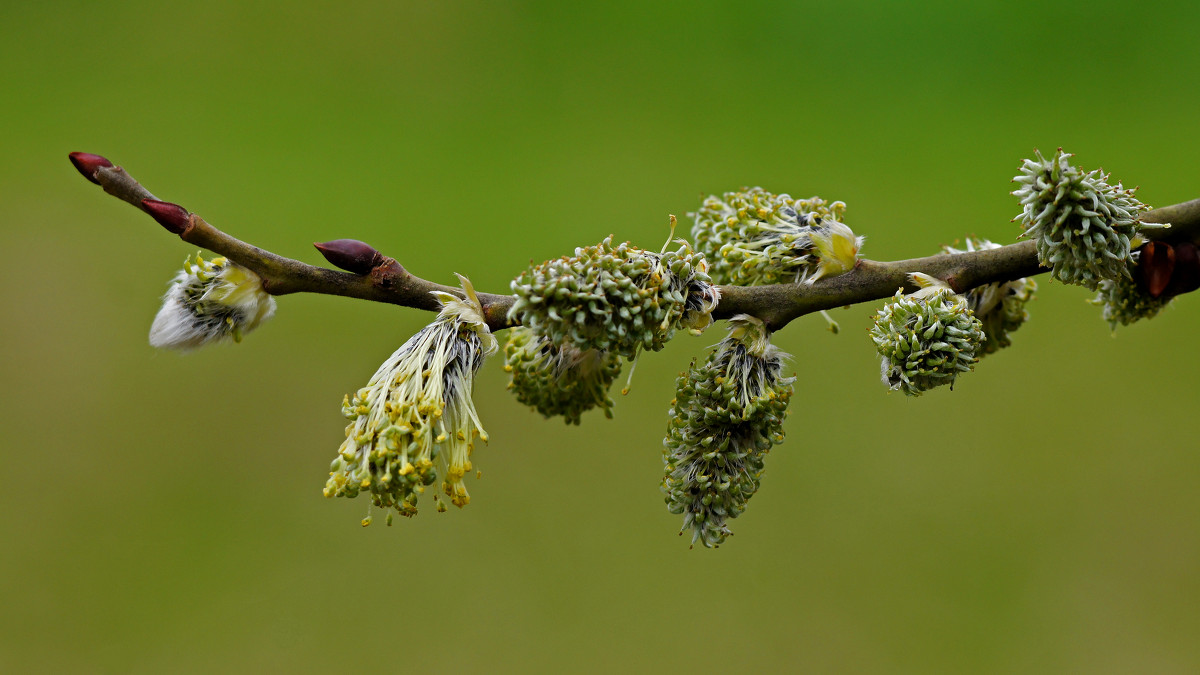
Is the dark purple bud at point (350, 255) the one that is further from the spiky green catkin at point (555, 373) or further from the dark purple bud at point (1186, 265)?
the dark purple bud at point (1186, 265)

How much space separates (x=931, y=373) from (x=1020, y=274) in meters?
0.12

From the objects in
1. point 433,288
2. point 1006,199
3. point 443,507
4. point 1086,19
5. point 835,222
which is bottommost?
point 443,507

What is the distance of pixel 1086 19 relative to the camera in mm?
2514

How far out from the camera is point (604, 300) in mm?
550

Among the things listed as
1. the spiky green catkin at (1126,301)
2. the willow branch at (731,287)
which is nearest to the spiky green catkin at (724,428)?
the willow branch at (731,287)

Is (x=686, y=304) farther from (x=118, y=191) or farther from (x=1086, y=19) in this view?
(x=1086, y=19)

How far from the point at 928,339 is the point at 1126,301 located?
210 mm

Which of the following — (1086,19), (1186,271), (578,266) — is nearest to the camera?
(578,266)

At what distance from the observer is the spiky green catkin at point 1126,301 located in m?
0.70

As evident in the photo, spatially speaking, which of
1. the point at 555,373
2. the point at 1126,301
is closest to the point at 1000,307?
the point at 1126,301

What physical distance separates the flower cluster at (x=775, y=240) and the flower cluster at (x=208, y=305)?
13.9 inches

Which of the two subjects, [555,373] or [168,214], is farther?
[555,373]

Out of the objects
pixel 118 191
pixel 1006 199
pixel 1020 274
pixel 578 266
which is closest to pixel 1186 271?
pixel 1020 274

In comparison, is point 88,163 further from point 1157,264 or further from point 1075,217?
point 1157,264
